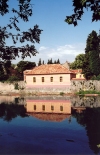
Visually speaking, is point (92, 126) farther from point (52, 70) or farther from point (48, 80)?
point (52, 70)

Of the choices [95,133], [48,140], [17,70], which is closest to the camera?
[48,140]

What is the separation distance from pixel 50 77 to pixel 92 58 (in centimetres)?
1114

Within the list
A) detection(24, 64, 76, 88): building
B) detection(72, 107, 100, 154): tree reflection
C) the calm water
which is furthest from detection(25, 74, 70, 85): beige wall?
the calm water

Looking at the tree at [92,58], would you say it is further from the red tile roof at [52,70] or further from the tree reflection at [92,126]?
the tree reflection at [92,126]

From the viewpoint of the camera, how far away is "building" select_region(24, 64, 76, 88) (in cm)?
4347

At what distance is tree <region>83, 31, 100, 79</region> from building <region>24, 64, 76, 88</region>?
22.6 feet

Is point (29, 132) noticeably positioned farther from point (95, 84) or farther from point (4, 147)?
point (95, 84)

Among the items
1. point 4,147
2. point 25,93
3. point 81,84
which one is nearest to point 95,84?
point 81,84

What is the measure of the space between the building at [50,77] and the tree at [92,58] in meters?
6.89

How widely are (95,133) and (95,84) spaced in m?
27.5

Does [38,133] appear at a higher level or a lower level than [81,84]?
lower

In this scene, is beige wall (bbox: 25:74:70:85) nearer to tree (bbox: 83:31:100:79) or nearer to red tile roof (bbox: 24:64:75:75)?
red tile roof (bbox: 24:64:75:75)

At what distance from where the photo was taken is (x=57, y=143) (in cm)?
1277

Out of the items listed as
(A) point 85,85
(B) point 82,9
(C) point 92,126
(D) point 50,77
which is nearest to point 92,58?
(A) point 85,85
